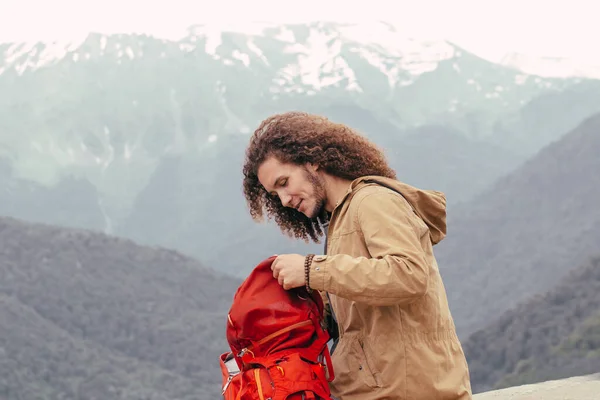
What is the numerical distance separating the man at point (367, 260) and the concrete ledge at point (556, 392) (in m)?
2.74

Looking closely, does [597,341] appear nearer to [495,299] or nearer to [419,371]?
[419,371]

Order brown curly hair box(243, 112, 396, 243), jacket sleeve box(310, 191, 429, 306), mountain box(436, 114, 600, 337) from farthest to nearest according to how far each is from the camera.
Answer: mountain box(436, 114, 600, 337) < brown curly hair box(243, 112, 396, 243) < jacket sleeve box(310, 191, 429, 306)

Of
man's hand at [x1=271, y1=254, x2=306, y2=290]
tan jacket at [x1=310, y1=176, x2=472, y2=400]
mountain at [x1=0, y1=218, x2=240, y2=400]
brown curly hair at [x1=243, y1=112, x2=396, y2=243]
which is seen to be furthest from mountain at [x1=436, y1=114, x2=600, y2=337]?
man's hand at [x1=271, y1=254, x2=306, y2=290]

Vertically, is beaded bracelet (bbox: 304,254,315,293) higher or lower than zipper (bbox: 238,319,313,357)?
higher

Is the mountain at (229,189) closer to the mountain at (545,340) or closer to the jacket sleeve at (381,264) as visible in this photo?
the mountain at (545,340)

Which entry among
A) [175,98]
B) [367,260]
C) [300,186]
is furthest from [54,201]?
[367,260]

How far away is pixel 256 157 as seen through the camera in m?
3.06

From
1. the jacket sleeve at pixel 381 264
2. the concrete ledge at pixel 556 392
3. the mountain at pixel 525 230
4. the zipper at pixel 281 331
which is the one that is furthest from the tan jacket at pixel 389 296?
the mountain at pixel 525 230

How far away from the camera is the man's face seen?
2.97 meters

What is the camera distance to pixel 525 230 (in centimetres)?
9538

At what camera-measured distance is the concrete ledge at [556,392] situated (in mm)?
5309

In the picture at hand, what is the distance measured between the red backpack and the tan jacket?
0.10m

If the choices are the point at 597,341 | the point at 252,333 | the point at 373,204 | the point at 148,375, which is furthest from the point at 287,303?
the point at 148,375

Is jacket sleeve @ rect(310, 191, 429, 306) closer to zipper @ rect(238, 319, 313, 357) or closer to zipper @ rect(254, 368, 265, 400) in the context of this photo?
zipper @ rect(238, 319, 313, 357)
